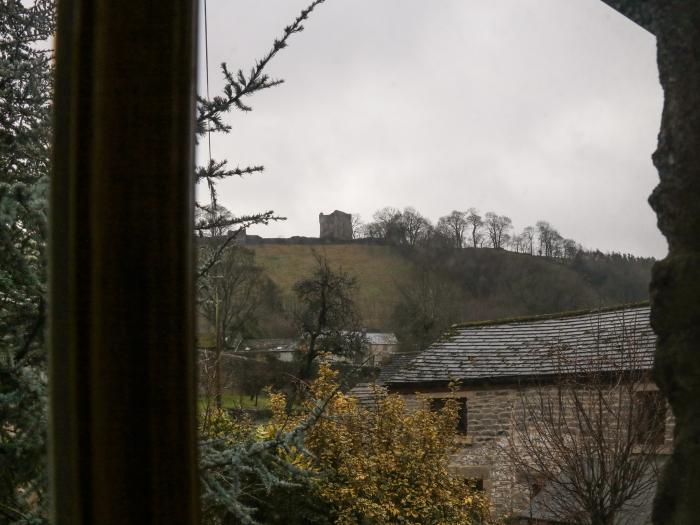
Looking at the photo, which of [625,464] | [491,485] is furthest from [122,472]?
[491,485]

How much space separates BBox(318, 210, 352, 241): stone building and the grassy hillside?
9 cm

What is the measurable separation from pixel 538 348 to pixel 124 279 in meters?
1.63

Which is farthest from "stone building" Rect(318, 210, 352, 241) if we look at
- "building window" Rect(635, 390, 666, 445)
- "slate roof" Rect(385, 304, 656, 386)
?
"building window" Rect(635, 390, 666, 445)

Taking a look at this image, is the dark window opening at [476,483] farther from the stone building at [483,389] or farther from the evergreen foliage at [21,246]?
the evergreen foliage at [21,246]

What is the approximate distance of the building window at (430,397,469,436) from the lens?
4.48 metres

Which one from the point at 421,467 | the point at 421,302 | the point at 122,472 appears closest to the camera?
the point at 122,472

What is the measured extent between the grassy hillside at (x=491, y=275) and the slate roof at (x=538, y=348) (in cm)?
3

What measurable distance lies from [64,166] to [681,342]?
1.00 ft

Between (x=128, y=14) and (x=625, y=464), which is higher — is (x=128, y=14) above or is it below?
above

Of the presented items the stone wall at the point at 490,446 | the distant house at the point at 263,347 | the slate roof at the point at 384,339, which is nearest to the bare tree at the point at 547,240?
the distant house at the point at 263,347

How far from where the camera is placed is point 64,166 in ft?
1.16

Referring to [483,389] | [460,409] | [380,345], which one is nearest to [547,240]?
[380,345]

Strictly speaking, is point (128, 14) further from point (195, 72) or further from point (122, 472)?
point (122, 472)

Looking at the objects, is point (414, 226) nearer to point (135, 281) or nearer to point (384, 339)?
point (135, 281)
